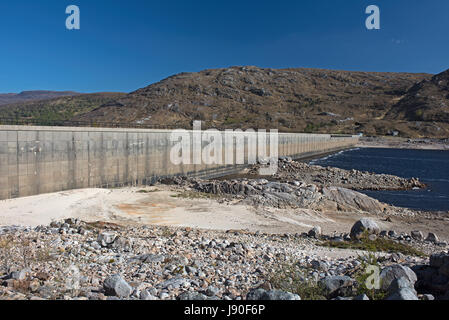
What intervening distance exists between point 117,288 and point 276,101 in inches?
6012

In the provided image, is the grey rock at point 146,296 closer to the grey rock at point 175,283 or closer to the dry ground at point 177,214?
the grey rock at point 175,283

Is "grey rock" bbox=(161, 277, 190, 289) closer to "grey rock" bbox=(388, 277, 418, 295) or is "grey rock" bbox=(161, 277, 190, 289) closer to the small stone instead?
the small stone

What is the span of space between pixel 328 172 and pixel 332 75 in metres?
171

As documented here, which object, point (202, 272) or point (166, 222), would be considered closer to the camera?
point (202, 272)

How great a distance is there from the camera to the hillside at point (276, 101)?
389 ft

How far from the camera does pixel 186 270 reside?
25.4 ft

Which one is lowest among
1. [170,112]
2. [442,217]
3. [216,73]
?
[442,217]

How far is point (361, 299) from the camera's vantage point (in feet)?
18.2

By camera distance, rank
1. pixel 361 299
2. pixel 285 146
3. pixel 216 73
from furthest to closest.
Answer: pixel 216 73 → pixel 285 146 → pixel 361 299

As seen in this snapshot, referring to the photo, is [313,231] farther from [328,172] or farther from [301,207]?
[328,172]

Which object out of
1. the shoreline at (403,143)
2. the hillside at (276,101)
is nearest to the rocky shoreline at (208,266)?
the shoreline at (403,143)

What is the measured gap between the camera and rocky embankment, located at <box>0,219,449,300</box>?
6.20 meters
